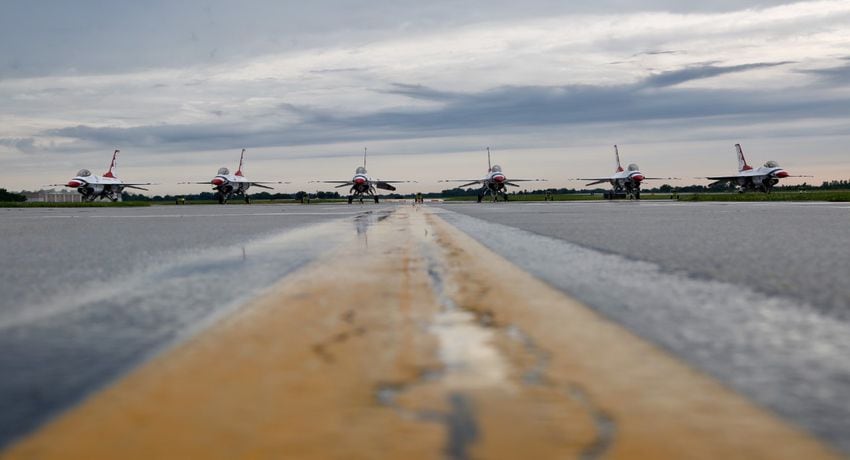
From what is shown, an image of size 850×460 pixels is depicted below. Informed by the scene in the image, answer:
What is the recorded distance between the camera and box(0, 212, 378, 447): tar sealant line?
306 cm

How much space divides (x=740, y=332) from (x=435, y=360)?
6.33 ft

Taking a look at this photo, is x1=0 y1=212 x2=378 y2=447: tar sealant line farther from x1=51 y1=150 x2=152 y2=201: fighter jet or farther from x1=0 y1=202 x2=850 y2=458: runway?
x1=51 y1=150 x2=152 y2=201: fighter jet

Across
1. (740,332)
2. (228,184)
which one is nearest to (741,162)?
(228,184)

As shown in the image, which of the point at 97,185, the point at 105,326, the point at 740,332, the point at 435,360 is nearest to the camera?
the point at 435,360

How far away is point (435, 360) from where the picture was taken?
359 cm

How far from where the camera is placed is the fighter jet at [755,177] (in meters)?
99.0

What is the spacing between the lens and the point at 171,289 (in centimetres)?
659

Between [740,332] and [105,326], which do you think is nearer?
[740,332]

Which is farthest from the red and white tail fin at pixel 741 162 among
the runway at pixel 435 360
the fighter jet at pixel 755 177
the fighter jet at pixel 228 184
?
the runway at pixel 435 360

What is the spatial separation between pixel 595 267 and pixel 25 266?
6626 mm

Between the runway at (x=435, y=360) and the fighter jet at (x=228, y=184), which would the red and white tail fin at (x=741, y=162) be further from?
the runway at (x=435, y=360)

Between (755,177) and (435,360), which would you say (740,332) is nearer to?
(435,360)

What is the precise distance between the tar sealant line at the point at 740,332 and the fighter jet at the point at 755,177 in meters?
99.9

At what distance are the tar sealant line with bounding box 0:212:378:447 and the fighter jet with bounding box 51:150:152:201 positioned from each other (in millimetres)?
88557
